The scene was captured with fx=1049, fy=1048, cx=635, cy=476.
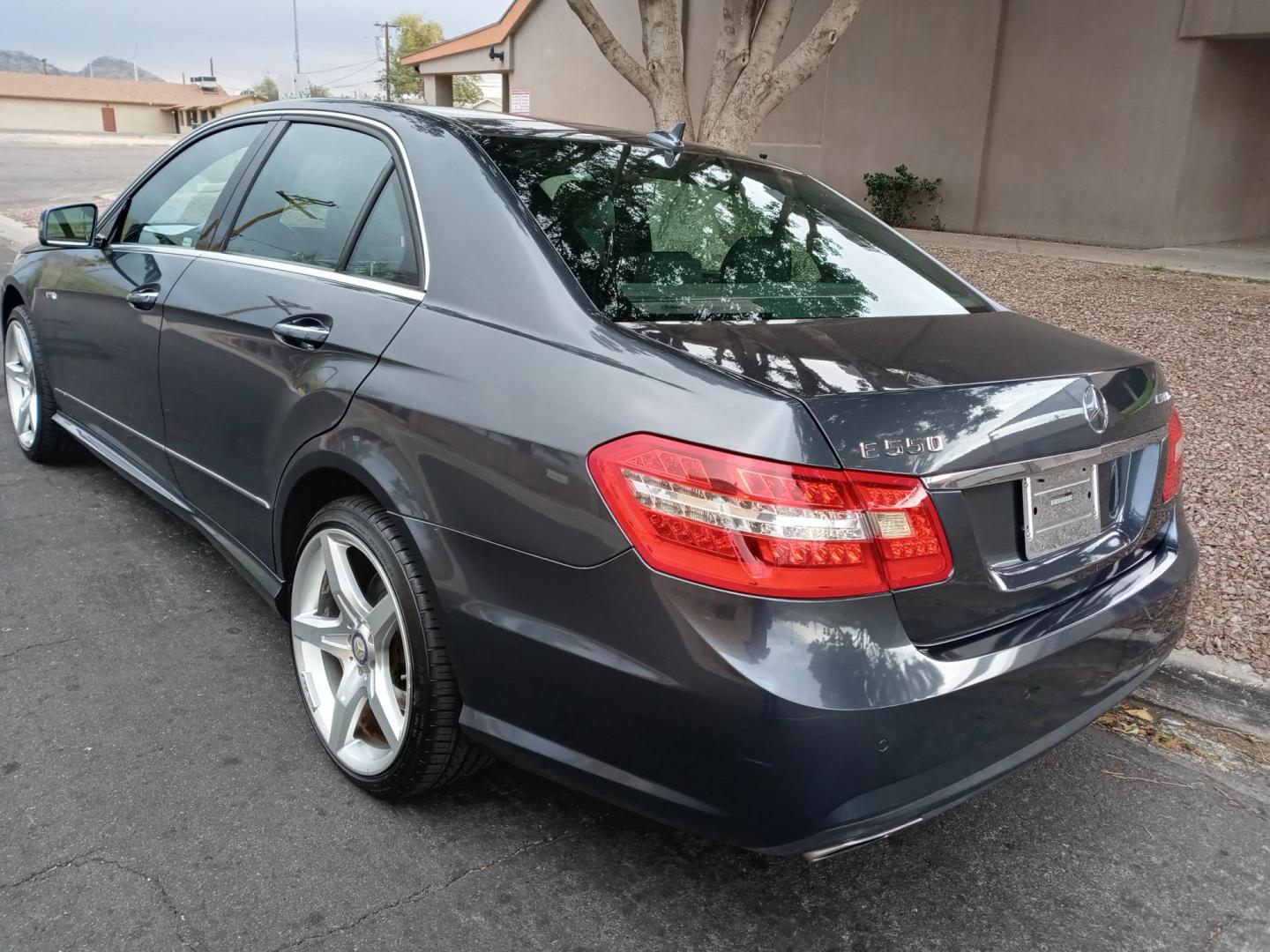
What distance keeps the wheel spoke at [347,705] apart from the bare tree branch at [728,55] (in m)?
7.27

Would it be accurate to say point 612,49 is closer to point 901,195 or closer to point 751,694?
point 901,195

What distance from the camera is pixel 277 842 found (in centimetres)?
244

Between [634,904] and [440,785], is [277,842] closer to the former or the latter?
[440,785]

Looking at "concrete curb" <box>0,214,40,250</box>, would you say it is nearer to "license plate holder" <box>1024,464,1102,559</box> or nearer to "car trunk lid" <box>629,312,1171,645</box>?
"car trunk lid" <box>629,312,1171,645</box>

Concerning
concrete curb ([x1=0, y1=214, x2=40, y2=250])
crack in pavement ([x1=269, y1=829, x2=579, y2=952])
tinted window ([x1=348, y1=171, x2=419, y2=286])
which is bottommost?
crack in pavement ([x1=269, y1=829, x2=579, y2=952])

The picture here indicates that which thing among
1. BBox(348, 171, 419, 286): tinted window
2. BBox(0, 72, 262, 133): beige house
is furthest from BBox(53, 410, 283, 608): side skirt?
BBox(0, 72, 262, 133): beige house

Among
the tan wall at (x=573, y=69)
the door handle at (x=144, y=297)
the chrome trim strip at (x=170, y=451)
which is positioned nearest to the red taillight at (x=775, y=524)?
the chrome trim strip at (x=170, y=451)

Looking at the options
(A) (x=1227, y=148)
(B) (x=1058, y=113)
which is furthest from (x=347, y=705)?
(A) (x=1227, y=148)

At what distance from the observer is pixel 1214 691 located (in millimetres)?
3273

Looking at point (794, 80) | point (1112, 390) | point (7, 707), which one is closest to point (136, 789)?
point (7, 707)

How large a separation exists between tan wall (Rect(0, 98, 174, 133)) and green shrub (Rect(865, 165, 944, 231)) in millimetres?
75327

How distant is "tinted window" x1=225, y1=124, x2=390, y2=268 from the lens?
2879 mm

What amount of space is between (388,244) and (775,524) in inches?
55.0

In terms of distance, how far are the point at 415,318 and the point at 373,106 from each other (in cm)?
92
